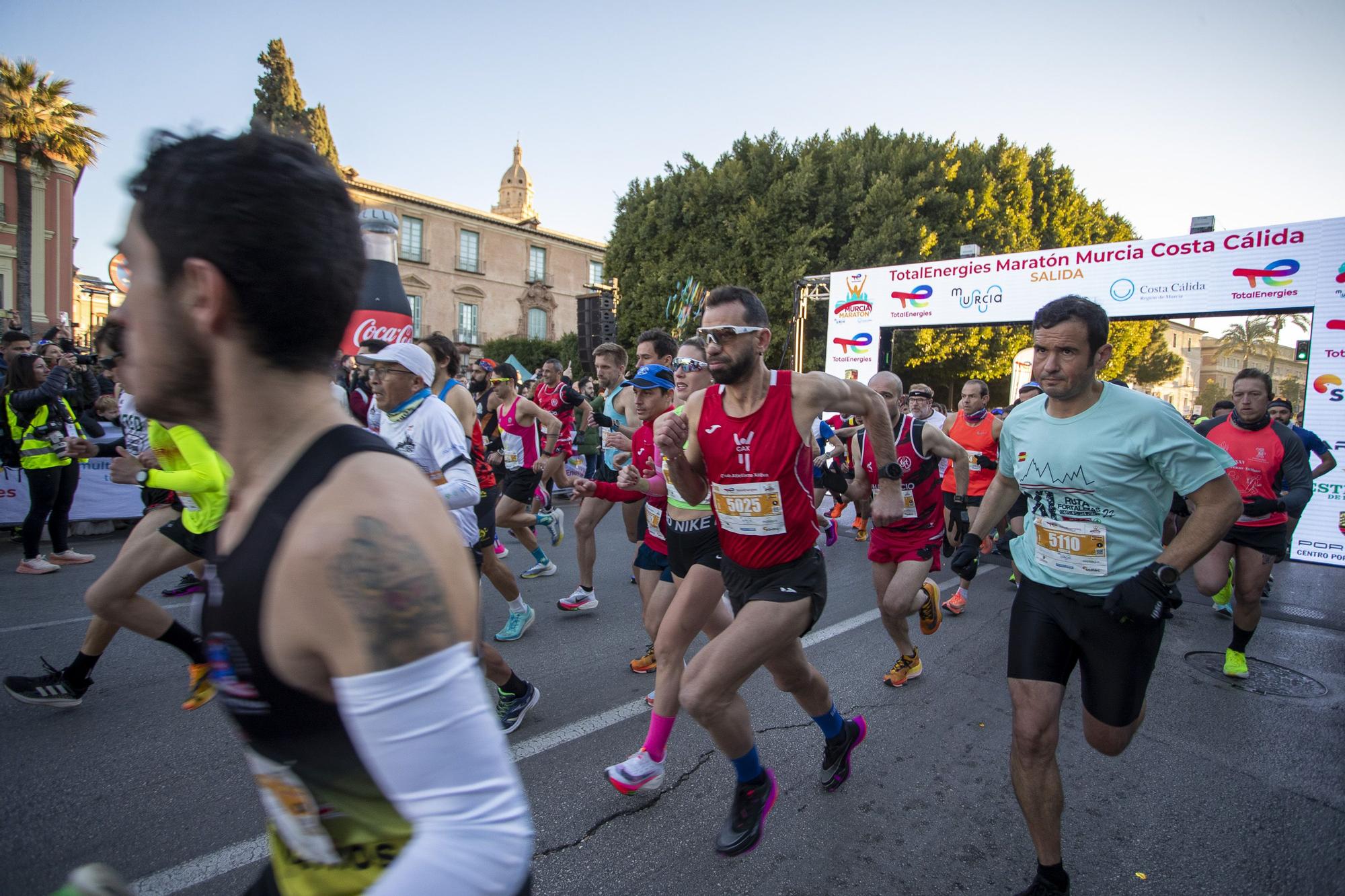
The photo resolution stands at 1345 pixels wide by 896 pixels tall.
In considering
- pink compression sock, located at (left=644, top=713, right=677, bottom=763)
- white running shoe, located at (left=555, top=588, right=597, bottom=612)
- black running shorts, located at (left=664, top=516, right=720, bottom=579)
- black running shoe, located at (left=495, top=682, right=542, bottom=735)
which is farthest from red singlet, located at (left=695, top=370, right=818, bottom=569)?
white running shoe, located at (left=555, top=588, right=597, bottom=612)

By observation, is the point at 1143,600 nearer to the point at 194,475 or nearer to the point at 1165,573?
the point at 1165,573

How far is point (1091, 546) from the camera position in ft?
9.15

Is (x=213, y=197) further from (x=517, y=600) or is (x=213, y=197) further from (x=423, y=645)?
(x=517, y=600)

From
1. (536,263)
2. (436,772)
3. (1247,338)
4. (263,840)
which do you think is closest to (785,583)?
(263,840)

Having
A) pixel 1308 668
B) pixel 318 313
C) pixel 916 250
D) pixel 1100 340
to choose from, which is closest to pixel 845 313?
pixel 916 250

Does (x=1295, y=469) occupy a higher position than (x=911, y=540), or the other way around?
(x=1295, y=469)

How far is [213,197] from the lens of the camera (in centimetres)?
84

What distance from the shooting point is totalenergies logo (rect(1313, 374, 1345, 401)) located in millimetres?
10125

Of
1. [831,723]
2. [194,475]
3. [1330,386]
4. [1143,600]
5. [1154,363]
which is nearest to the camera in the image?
[1143,600]

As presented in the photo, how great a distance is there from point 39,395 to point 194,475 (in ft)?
15.4

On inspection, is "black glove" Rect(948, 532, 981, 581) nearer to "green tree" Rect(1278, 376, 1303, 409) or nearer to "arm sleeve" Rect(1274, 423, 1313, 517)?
"arm sleeve" Rect(1274, 423, 1313, 517)

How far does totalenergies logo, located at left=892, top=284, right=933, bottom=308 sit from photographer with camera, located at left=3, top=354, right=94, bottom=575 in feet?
45.1

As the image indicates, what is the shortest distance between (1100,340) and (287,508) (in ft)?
10.1

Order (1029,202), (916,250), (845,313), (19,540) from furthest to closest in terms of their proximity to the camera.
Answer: (1029,202) → (916,250) → (845,313) → (19,540)
